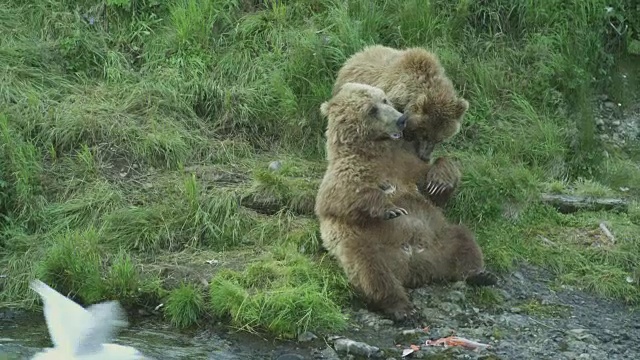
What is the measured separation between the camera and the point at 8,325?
704cm

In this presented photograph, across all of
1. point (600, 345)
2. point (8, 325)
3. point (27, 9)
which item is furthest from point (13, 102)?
point (600, 345)

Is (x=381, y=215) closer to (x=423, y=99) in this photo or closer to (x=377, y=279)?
(x=377, y=279)

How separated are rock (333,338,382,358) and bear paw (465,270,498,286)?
114 centimetres

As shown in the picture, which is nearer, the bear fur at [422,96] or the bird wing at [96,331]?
the bird wing at [96,331]

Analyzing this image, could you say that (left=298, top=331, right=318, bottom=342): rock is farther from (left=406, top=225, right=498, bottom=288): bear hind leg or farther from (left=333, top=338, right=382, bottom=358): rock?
(left=406, top=225, right=498, bottom=288): bear hind leg

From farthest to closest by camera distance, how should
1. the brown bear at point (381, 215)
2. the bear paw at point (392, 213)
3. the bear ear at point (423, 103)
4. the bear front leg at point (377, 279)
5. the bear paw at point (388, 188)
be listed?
1. the bear ear at point (423, 103)
2. the bear paw at point (388, 188)
3. the bear paw at point (392, 213)
4. the brown bear at point (381, 215)
5. the bear front leg at point (377, 279)

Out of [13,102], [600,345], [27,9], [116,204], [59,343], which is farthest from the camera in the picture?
[27,9]

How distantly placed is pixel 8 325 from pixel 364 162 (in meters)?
2.59

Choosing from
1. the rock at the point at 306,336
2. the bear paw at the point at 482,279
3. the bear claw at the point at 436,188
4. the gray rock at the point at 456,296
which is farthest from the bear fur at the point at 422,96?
the rock at the point at 306,336

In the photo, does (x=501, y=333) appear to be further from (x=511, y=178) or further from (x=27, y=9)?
(x=27, y=9)

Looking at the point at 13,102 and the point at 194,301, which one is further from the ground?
the point at 13,102

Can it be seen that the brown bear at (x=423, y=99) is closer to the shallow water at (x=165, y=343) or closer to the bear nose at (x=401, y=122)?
the bear nose at (x=401, y=122)

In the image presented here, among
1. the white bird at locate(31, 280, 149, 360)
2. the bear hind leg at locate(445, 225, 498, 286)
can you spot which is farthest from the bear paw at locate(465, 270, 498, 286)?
the white bird at locate(31, 280, 149, 360)

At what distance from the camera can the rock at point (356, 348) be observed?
6.56m
